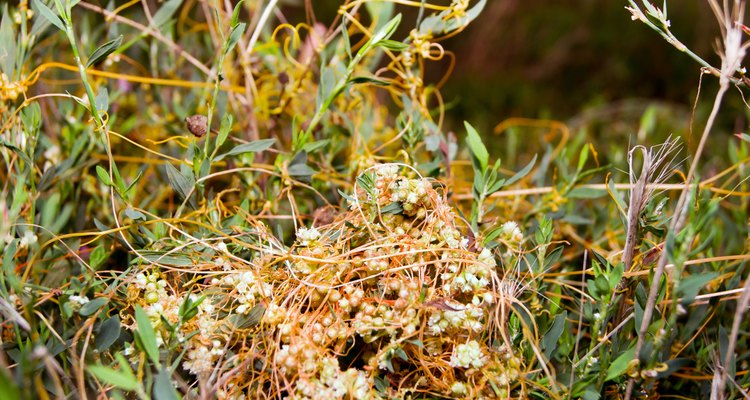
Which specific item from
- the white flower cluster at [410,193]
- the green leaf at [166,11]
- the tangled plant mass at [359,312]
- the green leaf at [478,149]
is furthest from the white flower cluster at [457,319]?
the green leaf at [166,11]

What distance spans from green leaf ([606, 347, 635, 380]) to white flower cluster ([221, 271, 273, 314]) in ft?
1.19

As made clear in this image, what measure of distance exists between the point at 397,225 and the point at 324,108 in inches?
8.1

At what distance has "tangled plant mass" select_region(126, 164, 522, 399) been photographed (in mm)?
617

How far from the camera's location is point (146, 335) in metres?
0.57

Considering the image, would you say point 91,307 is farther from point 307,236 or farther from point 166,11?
point 166,11

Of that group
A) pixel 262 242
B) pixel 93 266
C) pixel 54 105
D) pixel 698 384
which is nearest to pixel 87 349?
pixel 93 266

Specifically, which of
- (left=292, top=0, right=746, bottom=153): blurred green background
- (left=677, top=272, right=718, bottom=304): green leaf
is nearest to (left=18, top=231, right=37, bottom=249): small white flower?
(left=677, top=272, right=718, bottom=304): green leaf

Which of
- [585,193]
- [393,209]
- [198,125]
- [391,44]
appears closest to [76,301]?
[198,125]

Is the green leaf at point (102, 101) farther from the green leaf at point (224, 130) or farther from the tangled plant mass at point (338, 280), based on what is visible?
the green leaf at point (224, 130)

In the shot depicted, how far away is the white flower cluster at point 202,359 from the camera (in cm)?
62

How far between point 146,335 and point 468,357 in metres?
0.31

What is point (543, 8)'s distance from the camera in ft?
11.0

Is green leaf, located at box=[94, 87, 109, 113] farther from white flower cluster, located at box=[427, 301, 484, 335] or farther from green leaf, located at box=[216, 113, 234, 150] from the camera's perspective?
white flower cluster, located at box=[427, 301, 484, 335]

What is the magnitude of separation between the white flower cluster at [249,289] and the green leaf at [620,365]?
1.19ft
